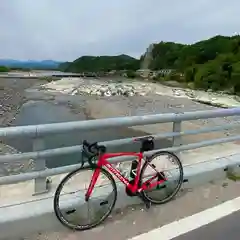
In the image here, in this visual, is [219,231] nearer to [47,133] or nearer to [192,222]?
[192,222]

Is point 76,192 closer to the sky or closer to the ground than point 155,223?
closer to the sky

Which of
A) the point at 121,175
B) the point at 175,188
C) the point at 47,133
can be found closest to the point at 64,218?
the point at 121,175

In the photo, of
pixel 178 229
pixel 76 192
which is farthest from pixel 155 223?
pixel 76 192

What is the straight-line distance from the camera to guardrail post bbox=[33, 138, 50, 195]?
3.43m

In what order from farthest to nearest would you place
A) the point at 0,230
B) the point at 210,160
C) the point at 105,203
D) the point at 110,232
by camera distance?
the point at 210,160, the point at 105,203, the point at 110,232, the point at 0,230

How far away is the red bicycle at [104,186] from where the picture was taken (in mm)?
3402

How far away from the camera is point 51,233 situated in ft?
11.0

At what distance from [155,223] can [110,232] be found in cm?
54

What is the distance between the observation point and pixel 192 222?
12.0ft

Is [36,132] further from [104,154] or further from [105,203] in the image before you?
[105,203]

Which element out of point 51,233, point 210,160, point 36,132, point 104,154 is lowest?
A: point 51,233

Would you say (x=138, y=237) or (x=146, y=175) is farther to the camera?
(x=146, y=175)

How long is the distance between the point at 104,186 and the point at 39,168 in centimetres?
77

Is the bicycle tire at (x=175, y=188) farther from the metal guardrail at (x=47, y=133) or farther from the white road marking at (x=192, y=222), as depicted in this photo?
the white road marking at (x=192, y=222)
